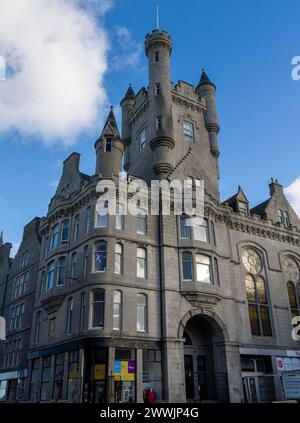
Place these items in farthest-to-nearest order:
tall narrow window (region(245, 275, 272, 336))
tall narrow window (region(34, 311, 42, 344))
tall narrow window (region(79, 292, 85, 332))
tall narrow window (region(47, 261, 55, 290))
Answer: tall narrow window (region(245, 275, 272, 336))
tall narrow window (region(34, 311, 42, 344))
tall narrow window (region(47, 261, 55, 290))
tall narrow window (region(79, 292, 85, 332))

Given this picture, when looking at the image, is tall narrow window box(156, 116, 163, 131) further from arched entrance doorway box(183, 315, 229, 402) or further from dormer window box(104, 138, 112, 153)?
arched entrance doorway box(183, 315, 229, 402)

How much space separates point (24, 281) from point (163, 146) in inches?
869

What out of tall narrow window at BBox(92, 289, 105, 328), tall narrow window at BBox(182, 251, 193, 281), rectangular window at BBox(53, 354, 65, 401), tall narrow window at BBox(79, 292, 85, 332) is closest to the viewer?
tall narrow window at BBox(92, 289, 105, 328)

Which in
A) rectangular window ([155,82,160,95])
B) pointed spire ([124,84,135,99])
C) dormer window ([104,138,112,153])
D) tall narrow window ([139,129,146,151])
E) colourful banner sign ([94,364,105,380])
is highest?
pointed spire ([124,84,135,99])

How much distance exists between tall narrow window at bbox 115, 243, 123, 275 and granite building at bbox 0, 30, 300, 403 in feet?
0.28

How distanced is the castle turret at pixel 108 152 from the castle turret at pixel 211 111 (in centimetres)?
1293

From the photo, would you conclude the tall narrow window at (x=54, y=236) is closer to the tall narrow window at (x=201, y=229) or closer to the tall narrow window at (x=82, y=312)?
the tall narrow window at (x=82, y=312)

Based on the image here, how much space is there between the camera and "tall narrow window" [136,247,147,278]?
3016 cm

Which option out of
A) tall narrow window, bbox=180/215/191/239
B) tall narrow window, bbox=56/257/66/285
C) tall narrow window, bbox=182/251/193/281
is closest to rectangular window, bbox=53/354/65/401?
tall narrow window, bbox=56/257/66/285

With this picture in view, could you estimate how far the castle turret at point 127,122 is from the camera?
44256 mm

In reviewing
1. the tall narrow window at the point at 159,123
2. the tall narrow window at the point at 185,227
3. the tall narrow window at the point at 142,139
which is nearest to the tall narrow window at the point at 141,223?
the tall narrow window at the point at 185,227

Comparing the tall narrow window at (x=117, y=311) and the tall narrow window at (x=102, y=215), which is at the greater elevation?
the tall narrow window at (x=102, y=215)

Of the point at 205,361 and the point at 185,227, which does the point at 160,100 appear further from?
the point at 205,361
